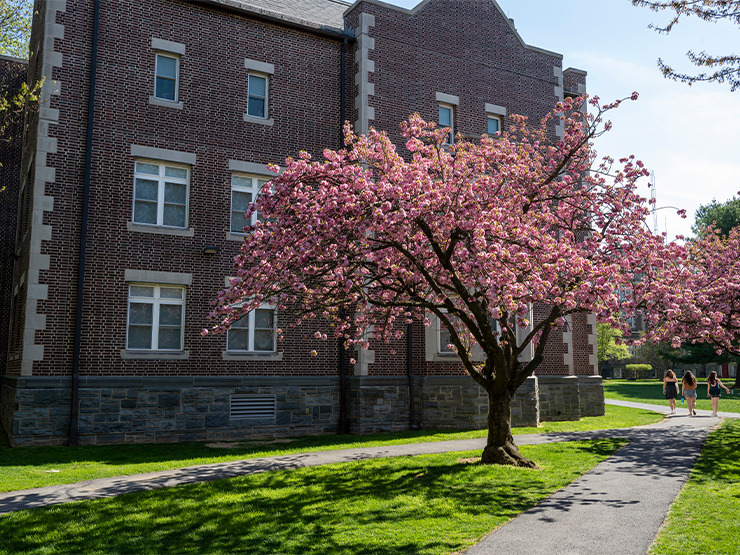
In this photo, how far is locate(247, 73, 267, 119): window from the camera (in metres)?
17.2

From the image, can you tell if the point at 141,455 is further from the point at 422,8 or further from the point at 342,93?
the point at 422,8

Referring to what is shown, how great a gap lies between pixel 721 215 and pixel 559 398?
3003 cm

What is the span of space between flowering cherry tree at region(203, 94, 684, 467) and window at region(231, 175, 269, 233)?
5367 millimetres

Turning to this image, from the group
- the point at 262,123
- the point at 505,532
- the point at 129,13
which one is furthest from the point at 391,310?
the point at 129,13

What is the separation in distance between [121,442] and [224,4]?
37.6 feet

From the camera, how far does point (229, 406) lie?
15.7 meters

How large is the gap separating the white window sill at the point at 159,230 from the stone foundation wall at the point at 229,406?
142 inches

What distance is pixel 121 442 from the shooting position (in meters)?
14.3

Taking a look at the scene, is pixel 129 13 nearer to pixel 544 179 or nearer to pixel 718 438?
pixel 544 179

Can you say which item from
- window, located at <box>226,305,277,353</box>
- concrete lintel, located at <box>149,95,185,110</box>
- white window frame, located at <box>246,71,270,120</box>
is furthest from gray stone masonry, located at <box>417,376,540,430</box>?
concrete lintel, located at <box>149,95,185,110</box>

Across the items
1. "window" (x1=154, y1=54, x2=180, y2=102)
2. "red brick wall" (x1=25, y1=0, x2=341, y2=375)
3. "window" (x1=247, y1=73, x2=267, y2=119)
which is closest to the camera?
"red brick wall" (x1=25, y1=0, x2=341, y2=375)

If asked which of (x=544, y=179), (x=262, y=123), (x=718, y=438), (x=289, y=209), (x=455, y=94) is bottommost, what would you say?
(x=718, y=438)

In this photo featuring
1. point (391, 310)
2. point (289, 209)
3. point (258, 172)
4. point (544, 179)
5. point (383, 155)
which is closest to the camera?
point (289, 209)

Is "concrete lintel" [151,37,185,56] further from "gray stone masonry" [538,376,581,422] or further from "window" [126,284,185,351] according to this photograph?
"gray stone masonry" [538,376,581,422]
